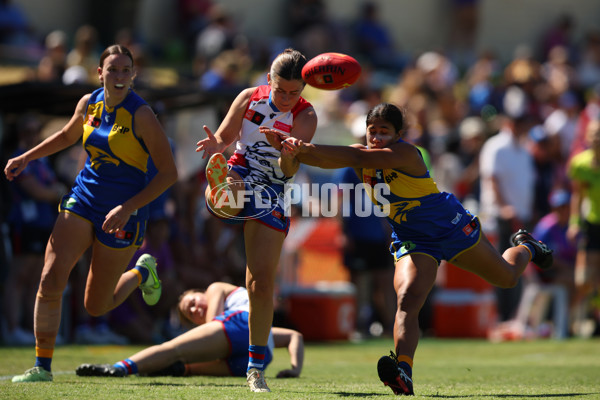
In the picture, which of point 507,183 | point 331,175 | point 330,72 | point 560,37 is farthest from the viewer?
point 560,37

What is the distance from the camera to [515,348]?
1125cm

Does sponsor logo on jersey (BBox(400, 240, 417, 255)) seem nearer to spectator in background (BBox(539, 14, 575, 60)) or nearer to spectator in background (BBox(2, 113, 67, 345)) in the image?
spectator in background (BBox(2, 113, 67, 345))

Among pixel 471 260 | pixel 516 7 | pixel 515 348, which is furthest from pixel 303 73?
pixel 516 7

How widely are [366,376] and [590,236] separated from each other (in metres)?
5.26

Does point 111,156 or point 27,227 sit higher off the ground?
point 111,156

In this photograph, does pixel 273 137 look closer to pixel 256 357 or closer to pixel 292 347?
pixel 256 357

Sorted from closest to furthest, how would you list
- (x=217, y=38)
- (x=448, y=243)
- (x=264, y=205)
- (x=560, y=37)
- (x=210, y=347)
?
(x=264, y=205)
(x=448, y=243)
(x=210, y=347)
(x=217, y=38)
(x=560, y=37)

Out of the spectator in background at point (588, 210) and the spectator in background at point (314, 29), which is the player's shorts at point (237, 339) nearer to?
the spectator in background at point (588, 210)

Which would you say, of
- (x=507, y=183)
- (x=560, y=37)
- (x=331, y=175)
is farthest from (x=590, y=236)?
(x=560, y=37)

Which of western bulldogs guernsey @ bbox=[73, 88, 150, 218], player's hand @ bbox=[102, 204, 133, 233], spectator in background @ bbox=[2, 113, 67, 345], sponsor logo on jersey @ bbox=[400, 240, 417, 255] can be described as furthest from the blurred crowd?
sponsor logo on jersey @ bbox=[400, 240, 417, 255]

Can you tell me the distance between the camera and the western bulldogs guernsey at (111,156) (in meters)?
6.56

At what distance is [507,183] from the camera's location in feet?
42.9

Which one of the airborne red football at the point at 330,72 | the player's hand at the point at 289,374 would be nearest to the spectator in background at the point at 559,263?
the player's hand at the point at 289,374

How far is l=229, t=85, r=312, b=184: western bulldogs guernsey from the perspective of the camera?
6.42 metres
